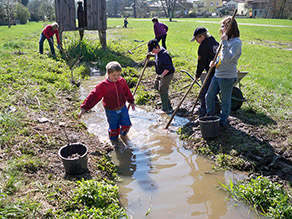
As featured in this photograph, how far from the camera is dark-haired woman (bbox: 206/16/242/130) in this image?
4562 mm

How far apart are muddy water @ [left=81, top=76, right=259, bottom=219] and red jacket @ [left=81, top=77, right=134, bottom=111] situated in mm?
858

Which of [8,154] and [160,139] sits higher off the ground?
[8,154]

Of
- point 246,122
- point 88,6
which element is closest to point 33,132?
point 246,122

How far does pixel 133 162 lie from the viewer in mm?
4727

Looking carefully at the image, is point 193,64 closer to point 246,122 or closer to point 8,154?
point 246,122

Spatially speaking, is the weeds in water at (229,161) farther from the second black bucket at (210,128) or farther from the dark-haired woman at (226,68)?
the dark-haired woman at (226,68)

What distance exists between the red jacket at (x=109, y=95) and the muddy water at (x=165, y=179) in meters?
0.86

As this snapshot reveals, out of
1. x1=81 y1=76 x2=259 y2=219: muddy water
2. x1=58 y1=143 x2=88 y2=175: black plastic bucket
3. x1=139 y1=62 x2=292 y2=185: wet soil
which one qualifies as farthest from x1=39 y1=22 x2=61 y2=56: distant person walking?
x1=58 y1=143 x2=88 y2=175: black plastic bucket

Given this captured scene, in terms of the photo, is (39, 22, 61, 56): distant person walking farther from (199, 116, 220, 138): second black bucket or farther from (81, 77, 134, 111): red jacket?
(199, 116, 220, 138): second black bucket

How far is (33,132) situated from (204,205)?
306 cm

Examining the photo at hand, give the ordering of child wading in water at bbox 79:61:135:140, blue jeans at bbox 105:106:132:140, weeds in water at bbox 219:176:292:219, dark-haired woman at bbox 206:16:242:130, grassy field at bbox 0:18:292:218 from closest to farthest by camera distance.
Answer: grassy field at bbox 0:18:292:218, weeds in water at bbox 219:176:292:219, dark-haired woman at bbox 206:16:242:130, child wading in water at bbox 79:61:135:140, blue jeans at bbox 105:106:132:140

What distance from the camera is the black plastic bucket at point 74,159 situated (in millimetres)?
3730

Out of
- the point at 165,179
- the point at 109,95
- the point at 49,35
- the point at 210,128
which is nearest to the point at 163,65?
the point at 109,95

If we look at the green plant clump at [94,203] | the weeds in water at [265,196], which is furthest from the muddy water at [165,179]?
the green plant clump at [94,203]
